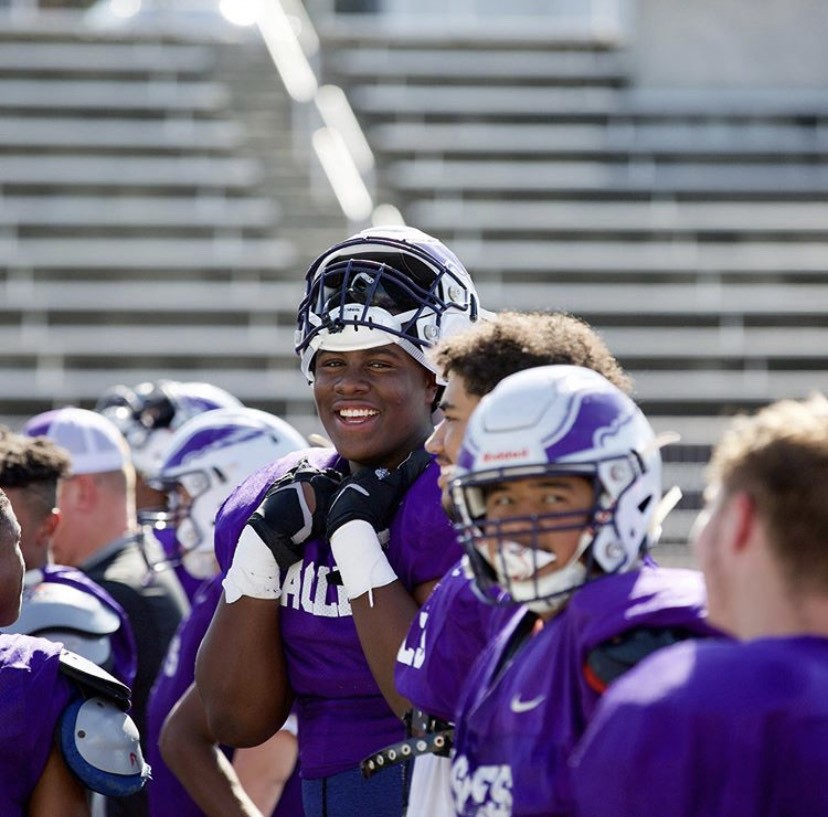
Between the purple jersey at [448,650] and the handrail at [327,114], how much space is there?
895cm

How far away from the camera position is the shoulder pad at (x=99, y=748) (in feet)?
8.87

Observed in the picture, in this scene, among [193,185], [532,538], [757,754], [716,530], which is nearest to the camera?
[757,754]

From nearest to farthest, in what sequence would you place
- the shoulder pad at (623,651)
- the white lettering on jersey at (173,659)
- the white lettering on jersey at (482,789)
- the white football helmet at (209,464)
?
the shoulder pad at (623,651) < the white lettering on jersey at (482,789) < the white lettering on jersey at (173,659) < the white football helmet at (209,464)

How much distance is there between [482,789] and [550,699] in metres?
0.16

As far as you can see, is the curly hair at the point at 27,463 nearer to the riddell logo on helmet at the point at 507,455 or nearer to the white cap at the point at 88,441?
the white cap at the point at 88,441

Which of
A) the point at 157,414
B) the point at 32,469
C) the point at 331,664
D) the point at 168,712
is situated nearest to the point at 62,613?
the point at 32,469

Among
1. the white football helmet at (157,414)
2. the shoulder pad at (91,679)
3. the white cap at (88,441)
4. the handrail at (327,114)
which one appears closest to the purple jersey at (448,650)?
the shoulder pad at (91,679)

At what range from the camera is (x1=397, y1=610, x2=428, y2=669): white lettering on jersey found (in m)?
2.53

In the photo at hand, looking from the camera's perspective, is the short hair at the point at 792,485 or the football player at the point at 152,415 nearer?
the short hair at the point at 792,485

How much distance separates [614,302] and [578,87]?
2255 millimetres

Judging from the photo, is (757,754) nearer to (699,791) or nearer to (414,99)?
(699,791)

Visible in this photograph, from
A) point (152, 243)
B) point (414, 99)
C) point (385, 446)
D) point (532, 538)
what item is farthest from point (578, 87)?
point (532, 538)

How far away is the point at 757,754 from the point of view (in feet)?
5.57

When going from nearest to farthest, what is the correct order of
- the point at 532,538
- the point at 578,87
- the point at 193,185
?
the point at 532,538 → the point at 193,185 → the point at 578,87
